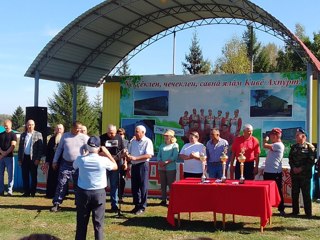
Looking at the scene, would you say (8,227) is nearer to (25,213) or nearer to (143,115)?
(25,213)

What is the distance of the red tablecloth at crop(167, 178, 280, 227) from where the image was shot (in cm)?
666

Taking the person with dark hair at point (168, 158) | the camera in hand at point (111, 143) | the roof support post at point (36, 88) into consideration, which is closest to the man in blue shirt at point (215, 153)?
the person with dark hair at point (168, 158)

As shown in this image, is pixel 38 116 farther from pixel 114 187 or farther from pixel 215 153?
pixel 215 153

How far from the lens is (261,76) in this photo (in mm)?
14203

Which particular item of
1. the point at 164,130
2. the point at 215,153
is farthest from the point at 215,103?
the point at 215,153

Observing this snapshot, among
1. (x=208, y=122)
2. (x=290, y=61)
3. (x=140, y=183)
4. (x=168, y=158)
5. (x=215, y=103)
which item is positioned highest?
(x=290, y=61)

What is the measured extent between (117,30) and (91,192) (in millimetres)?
11136

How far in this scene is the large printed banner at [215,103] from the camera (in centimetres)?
1390

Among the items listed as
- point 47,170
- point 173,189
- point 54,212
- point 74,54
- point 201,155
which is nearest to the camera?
point 173,189

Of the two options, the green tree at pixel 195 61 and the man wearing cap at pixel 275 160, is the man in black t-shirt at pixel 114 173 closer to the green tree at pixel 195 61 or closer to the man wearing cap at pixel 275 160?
the man wearing cap at pixel 275 160

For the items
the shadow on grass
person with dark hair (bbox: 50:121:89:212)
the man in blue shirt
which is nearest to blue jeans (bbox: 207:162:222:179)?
the man in blue shirt

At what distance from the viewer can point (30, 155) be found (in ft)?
33.7

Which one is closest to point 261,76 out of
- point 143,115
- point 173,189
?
point 143,115

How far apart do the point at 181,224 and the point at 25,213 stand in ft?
9.33
